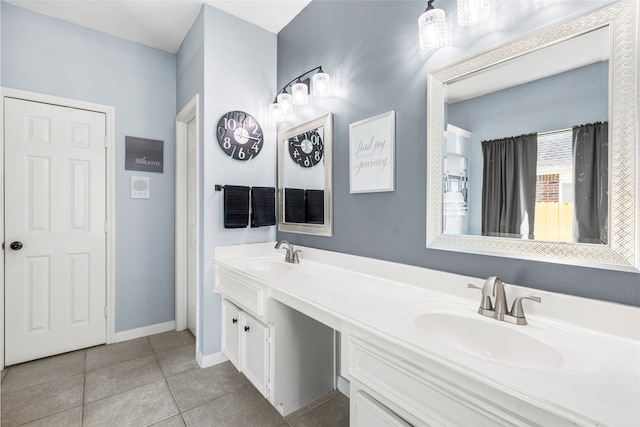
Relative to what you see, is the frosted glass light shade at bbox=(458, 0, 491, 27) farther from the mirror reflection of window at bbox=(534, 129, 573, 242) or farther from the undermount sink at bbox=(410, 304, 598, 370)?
the undermount sink at bbox=(410, 304, 598, 370)

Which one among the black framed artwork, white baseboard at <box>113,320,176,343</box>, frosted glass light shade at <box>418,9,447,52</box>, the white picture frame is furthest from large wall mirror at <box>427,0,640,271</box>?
white baseboard at <box>113,320,176,343</box>

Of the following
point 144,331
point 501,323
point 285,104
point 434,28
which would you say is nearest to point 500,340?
point 501,323

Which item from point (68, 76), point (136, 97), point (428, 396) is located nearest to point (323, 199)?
point (428, 396)

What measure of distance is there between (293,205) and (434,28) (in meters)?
1.46

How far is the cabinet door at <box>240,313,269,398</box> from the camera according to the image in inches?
64.6

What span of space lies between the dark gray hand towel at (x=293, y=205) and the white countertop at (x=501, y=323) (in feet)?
1.86

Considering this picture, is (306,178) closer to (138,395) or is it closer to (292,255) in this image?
(292,255)

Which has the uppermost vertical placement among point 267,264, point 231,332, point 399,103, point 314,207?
point 399,103

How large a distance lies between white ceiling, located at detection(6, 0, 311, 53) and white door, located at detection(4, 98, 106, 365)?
718mm

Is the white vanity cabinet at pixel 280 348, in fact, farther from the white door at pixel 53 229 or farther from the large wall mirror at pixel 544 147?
the white door at pixel 53 229

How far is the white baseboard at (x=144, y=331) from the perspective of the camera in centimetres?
259

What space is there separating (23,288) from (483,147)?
324 centimetres

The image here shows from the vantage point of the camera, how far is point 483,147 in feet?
4.06

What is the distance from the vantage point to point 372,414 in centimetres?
99
